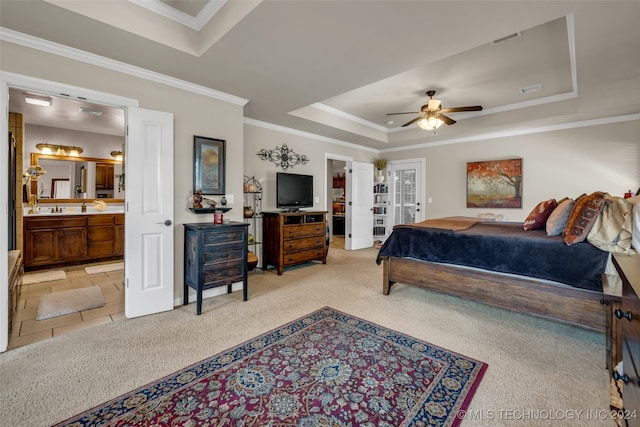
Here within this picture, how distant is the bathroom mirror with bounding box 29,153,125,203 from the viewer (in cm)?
508

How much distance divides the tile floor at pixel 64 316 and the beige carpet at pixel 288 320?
186mm

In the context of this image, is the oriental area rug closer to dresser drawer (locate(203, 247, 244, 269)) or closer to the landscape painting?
dresser drawer (locate(203, 247, 244, 269))

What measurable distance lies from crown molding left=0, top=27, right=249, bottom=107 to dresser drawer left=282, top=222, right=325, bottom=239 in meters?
2.09

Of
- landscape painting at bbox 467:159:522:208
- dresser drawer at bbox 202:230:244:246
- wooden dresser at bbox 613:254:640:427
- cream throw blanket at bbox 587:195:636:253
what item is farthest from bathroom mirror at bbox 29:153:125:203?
landscape painting at bbox 467:159:522:208

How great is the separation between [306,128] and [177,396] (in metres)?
4.49

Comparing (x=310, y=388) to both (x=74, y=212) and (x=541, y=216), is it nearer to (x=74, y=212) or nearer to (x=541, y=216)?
(x=541, y=216)

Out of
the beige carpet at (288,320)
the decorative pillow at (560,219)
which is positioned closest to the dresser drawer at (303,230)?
the beige carpet at (288,320)

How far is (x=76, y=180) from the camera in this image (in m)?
5.40

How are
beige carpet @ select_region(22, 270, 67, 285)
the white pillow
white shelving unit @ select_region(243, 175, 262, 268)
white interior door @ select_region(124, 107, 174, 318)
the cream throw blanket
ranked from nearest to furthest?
the white pillow < the cream throw blanket < white interior door @ select_region(124, 107, 174, 318) < beige carpet @ select_region(22, 270, 67, 285) < white shelving unit @ select_region(243, 175, 262, 268)

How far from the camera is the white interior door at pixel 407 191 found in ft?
21.9

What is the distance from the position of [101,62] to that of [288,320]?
301 cm

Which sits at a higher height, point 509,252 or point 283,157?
point 283,157

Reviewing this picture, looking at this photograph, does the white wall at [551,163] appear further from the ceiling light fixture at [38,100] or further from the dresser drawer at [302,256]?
the ceiling light fixture at [38,100]

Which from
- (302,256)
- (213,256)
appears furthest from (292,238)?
(213,256)
